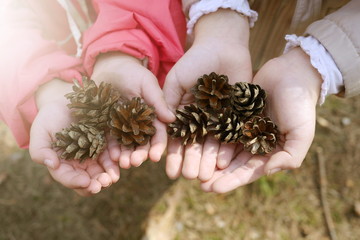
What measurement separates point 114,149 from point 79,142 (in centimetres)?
18

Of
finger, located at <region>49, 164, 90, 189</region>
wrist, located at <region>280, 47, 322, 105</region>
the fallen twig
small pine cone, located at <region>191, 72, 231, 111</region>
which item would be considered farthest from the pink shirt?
the fallen twig

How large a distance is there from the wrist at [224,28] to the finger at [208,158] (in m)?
0.60

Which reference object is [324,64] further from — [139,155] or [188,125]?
[139,155]

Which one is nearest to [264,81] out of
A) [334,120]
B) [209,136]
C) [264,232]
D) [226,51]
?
[226,51]

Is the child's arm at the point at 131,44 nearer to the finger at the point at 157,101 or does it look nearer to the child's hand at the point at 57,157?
the finger at the point at 157,101

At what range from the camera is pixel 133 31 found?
1993mm

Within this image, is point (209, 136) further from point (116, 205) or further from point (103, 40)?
point (116, 205)

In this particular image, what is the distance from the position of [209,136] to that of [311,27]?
780 mm

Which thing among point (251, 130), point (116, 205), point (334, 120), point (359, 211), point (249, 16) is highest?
point (249, 16)

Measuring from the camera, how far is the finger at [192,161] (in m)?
1.82

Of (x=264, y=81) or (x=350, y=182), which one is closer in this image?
(x=264, y=81)

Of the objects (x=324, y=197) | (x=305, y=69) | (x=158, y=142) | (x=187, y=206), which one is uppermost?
(x=305, y=69)

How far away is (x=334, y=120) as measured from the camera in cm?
331

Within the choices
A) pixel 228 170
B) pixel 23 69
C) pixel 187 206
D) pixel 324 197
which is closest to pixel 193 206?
pixel 187 206
